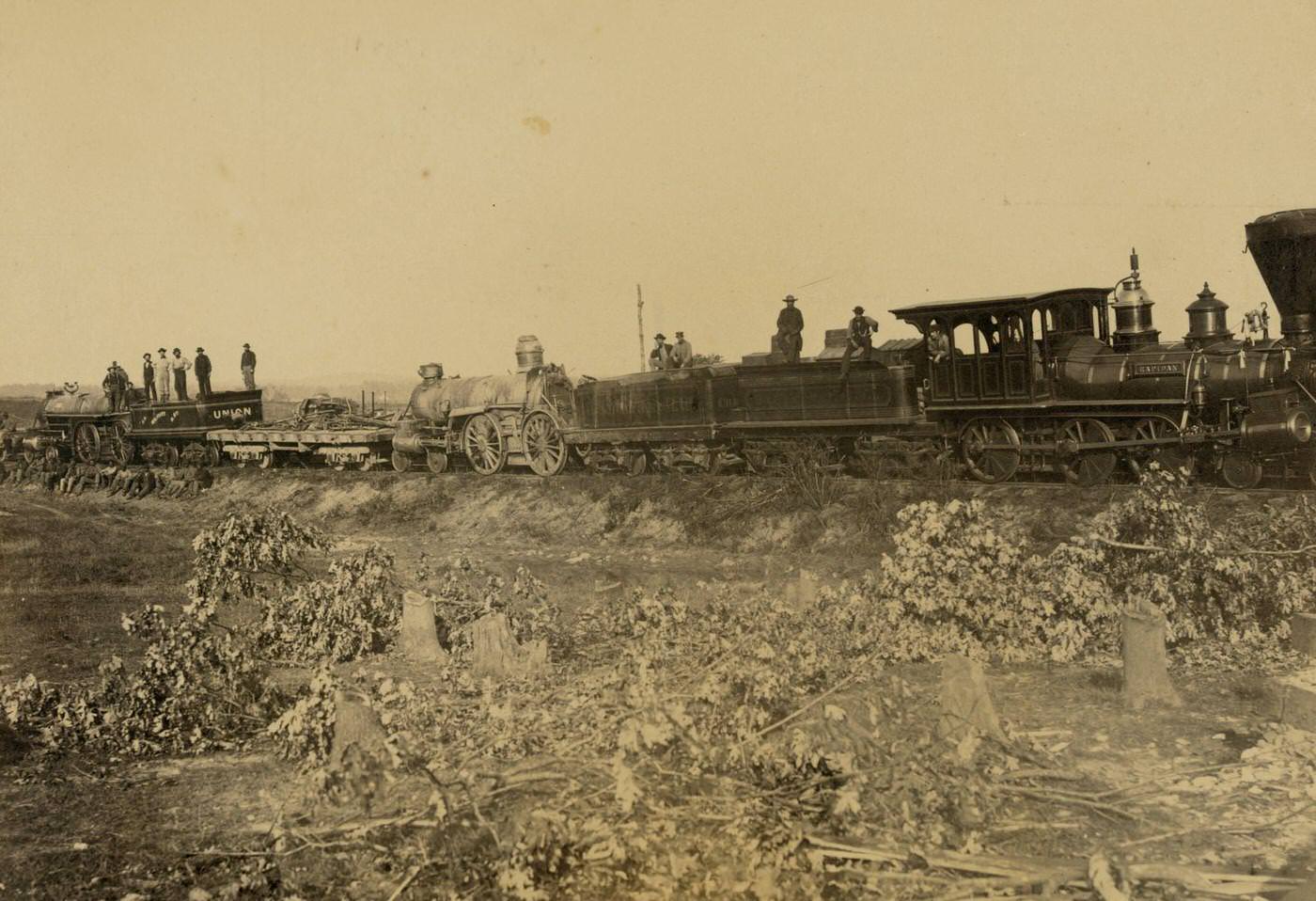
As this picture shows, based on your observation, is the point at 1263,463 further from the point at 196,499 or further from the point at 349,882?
the point at 196,499

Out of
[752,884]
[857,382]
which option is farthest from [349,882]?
[857,382]

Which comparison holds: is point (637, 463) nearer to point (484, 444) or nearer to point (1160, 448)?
point (484, 444)

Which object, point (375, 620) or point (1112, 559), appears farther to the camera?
point (375, 620)

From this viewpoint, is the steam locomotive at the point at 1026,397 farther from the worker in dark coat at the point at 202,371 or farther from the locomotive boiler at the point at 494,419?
the worker in dark coat at the point at 202,371

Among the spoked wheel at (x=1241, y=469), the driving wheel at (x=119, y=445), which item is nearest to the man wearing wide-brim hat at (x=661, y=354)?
the spoked wheel at (x=1241, y=469)

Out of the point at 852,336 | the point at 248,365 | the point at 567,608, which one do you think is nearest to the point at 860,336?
the point at 852,336
